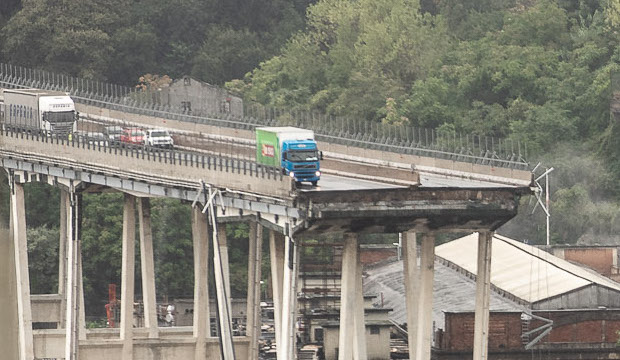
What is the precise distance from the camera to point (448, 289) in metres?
118

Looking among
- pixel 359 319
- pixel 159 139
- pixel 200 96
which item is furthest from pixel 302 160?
pixel 200 96

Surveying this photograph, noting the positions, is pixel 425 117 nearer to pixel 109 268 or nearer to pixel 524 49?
pixel 524 49

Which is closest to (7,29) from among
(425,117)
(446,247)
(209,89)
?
(209,89)

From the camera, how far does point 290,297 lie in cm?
8938

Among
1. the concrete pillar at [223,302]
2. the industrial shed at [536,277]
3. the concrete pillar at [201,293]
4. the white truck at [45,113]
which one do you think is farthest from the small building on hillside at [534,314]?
the white truck at [45,113]

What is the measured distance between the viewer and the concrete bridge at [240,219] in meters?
90.1

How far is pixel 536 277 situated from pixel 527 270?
191 centimetres

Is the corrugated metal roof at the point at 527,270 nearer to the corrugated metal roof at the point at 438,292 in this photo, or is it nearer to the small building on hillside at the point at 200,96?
the corrugated metal roof at the point at 438,292

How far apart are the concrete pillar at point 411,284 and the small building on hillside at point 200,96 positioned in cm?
4845

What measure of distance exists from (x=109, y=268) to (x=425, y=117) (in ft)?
77.2

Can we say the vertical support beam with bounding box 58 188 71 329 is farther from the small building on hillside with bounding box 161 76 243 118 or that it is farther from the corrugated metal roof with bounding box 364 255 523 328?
the small building on hillside with bounding box 161 76 243 118

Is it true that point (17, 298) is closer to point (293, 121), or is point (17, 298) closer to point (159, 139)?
point (159, 139)

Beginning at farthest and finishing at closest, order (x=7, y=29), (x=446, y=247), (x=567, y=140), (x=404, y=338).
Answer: (x=7, y=29)
(x=567, y=140)
(x=446, y=247)
(x=404, y=338)

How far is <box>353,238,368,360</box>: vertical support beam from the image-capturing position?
9200 centimetres
